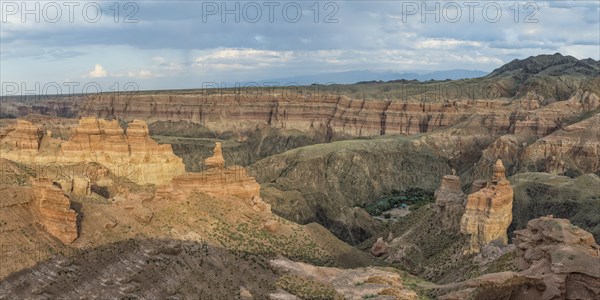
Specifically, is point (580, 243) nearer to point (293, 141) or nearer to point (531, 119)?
point (531, 119)

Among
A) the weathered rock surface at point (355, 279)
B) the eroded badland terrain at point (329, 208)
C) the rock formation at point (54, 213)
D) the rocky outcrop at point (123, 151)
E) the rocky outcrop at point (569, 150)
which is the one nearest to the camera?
the eroded badland terrain at point (329, 208)

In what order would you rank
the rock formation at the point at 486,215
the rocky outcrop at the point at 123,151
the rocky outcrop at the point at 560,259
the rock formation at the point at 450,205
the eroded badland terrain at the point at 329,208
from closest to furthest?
the rocky outcrop at the point at 560,259 < the eroded badland terrain at the point at 329,208 < the rock formation at the point at 486,215 < the rock formation at the point at 450,205 < the rocky outcrop at the point at 123,151

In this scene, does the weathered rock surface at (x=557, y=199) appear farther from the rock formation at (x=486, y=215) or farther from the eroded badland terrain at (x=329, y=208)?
the rock formation at (x=486, y=215)

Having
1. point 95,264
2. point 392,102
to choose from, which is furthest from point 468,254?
point 392,102

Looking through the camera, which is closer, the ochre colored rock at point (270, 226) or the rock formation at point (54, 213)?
the rock formation at point (54, 213)

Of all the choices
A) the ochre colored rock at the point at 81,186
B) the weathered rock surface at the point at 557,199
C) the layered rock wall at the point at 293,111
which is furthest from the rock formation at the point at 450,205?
the layered rock wall at the point at 293,111

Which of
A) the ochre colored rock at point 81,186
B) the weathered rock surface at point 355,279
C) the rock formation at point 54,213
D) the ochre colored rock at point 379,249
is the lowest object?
the ochre colored rock at point 379,249

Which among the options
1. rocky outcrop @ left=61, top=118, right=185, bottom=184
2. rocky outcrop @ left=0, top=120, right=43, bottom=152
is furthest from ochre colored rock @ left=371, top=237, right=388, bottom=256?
rocky outcrop @ left=0, top=120, right=43, bottom=152
